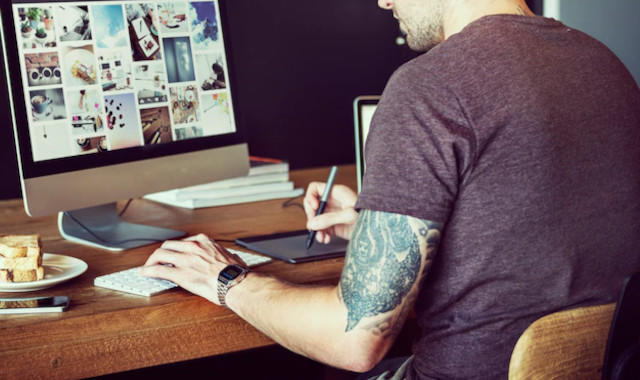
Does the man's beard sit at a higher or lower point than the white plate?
higher

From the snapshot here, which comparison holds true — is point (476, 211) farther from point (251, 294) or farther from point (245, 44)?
point (245, 44)

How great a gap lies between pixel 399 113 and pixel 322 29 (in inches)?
70.7

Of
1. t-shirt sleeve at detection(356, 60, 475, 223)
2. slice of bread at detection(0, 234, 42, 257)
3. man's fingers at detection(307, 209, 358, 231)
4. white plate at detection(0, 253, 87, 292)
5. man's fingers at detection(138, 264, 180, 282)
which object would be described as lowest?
man's fingers at detection(138, 264, 180, 282)

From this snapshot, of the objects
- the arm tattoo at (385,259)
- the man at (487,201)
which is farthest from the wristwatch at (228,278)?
the arm tattoo at (385,259)

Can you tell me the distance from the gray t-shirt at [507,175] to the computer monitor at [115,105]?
2.24 ft

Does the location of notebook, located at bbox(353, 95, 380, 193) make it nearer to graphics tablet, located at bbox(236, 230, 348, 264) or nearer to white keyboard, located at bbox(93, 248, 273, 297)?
graphics tablet, located at bbox(236, 230, 348, 264)

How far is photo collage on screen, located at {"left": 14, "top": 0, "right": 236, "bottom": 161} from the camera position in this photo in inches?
55.6

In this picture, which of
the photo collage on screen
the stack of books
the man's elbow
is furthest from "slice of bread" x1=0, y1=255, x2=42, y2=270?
the stack of books

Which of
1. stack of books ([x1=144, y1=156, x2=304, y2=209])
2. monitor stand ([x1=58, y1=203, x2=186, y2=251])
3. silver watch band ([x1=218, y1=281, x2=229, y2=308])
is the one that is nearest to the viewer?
silver watch band ([x1=218, y1=281, x2=229, y2=308])

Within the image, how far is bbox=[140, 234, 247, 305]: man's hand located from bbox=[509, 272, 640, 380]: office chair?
0.50 m

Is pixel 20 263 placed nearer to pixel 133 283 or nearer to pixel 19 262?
pixel 19 262

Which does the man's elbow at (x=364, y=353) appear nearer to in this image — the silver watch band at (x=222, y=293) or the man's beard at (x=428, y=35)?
the silver watch band at (x=222, y=293)

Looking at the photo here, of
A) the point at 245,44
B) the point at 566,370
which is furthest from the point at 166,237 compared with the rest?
the point at 245,44

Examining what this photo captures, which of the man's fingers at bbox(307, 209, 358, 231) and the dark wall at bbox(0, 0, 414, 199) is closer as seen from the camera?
the man's fingers at bbox(307, 209, 358, 231)
